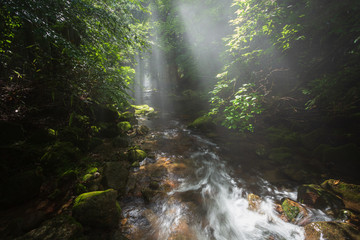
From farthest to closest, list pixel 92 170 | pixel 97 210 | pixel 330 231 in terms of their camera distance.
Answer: pixel 92 170 < pixel 330 231 < pixel 97 210

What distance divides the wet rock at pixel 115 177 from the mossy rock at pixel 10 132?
6.14ft

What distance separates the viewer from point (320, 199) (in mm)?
3053

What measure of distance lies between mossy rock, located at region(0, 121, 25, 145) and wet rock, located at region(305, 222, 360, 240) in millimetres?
6010

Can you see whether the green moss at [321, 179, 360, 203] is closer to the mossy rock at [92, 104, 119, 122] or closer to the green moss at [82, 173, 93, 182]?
the green moss at [82, 173, 93, 182]

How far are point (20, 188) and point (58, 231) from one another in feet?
4.33

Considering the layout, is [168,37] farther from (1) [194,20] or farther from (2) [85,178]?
(2) [85,178]

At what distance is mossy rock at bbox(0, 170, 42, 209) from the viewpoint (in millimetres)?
2350

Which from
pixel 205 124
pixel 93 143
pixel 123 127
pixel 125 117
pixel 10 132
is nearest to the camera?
pixel 10 132

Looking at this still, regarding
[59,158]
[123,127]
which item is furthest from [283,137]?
[59,158]

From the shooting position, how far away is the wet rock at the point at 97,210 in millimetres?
2249

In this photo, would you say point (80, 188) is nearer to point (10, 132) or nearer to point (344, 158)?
point (10, 132)

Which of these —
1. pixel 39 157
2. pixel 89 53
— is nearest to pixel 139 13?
pixel 89 53

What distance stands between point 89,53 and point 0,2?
241 centimetres

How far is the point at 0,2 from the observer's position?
2.18 meters
